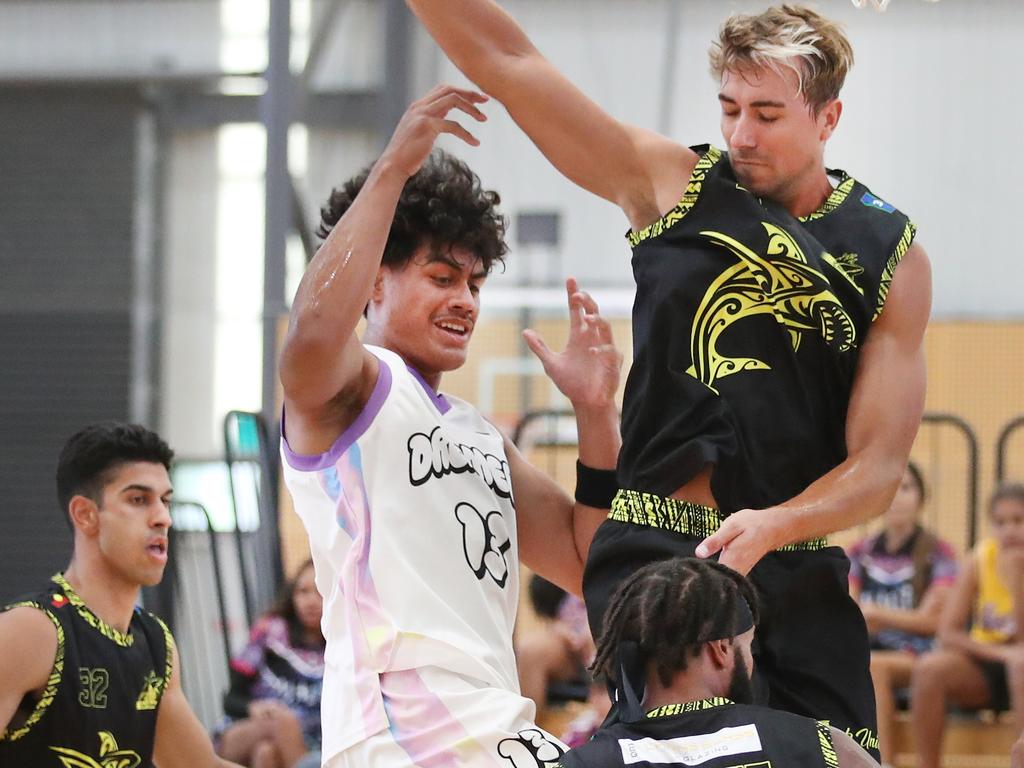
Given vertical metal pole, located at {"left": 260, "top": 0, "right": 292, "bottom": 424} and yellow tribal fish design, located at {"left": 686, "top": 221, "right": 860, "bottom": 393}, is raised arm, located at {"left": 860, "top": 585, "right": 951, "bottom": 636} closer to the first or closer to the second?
vertical metal pole, located at {"left": 260, "top": 0, "right": 292, "bottom": 424}

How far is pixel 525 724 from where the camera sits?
8.18ft

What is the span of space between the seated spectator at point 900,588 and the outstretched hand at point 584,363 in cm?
360

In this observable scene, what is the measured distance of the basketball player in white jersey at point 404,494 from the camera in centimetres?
245

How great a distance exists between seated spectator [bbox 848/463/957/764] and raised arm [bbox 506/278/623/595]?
354 cm

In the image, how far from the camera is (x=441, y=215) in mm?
2824

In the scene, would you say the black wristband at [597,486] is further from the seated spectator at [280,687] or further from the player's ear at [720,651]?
the seated spectator at [280,687]

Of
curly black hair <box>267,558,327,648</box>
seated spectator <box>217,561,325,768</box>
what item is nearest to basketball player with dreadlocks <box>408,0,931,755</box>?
seated spectator <box>217,561,325,768</box>

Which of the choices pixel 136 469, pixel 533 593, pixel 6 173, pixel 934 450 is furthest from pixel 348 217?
pixel 6 173

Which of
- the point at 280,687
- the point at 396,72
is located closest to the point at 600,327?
the point at 280,687

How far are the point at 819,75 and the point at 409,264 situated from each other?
0.85 meters

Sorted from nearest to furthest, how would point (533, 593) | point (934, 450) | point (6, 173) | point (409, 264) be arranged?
point (409, 264) < point (533, 593) < point (934, 450) < point (6, 173)

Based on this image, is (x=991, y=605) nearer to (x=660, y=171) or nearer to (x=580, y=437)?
(x=580, y=437)

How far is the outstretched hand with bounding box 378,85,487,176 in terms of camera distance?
8.29 ft

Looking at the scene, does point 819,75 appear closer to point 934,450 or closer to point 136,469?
point 136,469
